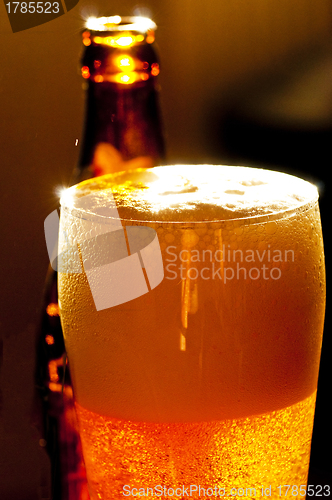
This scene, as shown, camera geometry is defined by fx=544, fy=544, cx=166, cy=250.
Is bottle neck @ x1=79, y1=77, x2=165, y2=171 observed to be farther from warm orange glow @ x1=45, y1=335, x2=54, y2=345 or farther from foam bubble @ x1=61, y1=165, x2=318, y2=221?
warm orange glow @ x1=45, y1=335, x2=54, y2=345

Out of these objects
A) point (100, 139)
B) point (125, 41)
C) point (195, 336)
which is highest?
point (125, 41)

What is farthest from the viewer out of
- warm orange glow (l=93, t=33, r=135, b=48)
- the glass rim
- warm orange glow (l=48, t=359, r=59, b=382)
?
warm orange glow (l=48, t=359, r=59, b=382)

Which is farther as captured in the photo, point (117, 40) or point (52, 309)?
point (52, 309)

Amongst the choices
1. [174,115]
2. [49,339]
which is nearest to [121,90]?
[174,115]

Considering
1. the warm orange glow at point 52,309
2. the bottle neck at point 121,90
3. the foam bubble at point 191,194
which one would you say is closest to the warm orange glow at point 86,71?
the bottle neck at point 121,90

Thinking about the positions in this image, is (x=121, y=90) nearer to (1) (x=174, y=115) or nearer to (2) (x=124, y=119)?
(2) (x=124, y=119)

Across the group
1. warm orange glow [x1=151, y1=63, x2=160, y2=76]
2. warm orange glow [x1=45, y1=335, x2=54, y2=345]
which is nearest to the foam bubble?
warm orange glow [x1=151, y1=63, x2=160, y2=76]

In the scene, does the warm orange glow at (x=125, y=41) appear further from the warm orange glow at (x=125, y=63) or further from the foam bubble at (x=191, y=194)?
the foam bubble at (x=191, y=194)
